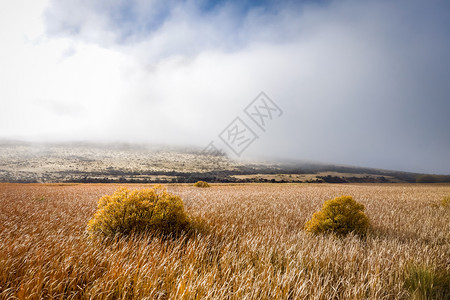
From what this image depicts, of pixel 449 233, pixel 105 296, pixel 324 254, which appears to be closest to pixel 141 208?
pixel 105 296

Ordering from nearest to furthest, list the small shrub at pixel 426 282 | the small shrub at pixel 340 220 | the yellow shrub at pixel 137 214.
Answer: the small shrub at pixel 426 282 < the yellow shrub at pixel 137 214 < the small shrub at pixel 340 220

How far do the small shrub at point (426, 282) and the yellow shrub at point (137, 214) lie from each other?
→ 4470mm

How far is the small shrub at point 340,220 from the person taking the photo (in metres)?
6.13

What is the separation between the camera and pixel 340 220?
6219 millimetres

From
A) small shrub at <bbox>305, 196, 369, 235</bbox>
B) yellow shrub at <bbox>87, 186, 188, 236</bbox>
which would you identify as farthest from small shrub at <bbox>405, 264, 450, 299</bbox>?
yellow shrub at <bbox>87, 186, 188, 236</bbox>

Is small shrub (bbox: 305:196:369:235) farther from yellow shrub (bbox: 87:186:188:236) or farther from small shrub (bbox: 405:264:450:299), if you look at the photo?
yellow shrub (bbox: 87:186:188:236)

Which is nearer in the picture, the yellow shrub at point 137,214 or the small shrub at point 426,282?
the small shrub at point 426,282

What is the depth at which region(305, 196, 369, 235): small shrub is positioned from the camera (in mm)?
6129

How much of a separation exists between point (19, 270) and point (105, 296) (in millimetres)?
1453

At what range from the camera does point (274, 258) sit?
12.7ft

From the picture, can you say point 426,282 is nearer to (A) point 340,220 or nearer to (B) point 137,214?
(A) point 340,220

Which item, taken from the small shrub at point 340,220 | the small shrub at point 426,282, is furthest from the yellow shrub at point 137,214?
the small shrub at point 426,282

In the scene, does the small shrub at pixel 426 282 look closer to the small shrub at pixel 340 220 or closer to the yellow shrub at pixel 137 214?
the small shrub at pixel 340 220

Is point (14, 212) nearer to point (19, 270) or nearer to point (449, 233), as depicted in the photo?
point (19, 270)
